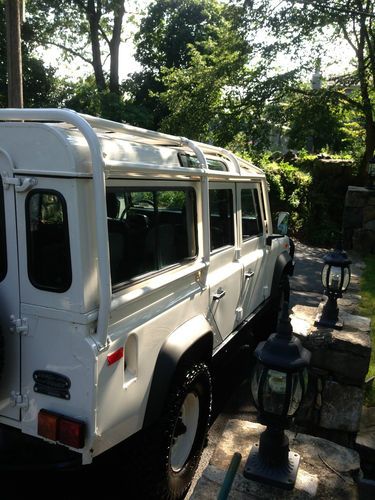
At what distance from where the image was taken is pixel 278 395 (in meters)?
2.13

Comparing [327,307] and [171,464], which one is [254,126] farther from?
[171,464]

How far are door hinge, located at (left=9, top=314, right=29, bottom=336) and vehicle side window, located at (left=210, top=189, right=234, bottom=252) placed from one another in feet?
5.51

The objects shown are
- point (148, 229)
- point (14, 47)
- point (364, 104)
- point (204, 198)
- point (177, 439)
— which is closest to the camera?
point (148, 229)

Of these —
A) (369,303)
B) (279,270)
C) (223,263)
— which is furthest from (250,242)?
(369,303)

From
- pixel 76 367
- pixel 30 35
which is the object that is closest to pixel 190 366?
pixel 76 367

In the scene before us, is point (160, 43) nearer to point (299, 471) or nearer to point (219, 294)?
point (219, 294)

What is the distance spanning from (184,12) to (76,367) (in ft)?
79.5

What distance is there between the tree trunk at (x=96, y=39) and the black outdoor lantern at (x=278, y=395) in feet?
77.8

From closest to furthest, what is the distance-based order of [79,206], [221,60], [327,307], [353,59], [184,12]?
[79,206], [327,307], [221,60], [353,59], [184,12]

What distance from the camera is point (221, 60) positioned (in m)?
12.4

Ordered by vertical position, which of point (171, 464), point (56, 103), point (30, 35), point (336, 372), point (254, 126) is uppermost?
point (30, 35)

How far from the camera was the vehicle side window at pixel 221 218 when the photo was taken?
11.6ft

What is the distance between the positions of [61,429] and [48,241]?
86 centimetres

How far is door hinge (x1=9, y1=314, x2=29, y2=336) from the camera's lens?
2121 millimetres
